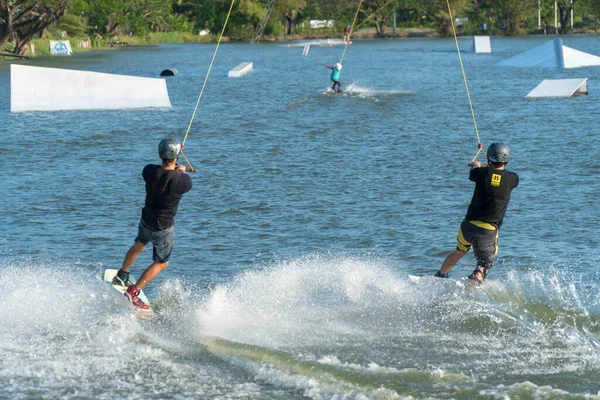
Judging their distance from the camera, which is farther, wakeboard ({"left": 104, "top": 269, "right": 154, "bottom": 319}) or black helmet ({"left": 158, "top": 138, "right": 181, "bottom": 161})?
wakeboard ({"left": 104, "top": 269, "right": 154, "bottom": 319})

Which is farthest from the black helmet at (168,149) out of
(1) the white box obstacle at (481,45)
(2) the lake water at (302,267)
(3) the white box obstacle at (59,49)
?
(3) the white box obstacle at (59,49)

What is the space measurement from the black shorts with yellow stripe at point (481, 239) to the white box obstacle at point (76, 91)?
21.7 m

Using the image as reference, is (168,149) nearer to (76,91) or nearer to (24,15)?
(76,91)

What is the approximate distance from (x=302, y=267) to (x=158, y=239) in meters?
2.38

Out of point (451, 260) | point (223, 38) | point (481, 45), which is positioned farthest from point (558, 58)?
point (223, 38)

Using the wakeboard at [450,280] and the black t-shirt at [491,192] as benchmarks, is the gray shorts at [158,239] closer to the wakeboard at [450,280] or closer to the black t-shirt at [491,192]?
the wakeboard at [450,280]

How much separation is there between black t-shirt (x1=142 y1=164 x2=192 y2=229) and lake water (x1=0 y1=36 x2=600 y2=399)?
39.0 inches

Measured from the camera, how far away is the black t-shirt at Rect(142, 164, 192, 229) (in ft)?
29.5

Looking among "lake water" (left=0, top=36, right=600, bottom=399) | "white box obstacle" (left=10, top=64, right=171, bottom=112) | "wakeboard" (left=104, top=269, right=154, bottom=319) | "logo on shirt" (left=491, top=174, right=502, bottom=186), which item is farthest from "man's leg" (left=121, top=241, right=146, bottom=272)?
"white box obstacle" (left=10, top=64, right=171, bottom=112)

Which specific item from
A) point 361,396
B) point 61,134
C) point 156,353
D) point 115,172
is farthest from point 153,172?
point 61,134

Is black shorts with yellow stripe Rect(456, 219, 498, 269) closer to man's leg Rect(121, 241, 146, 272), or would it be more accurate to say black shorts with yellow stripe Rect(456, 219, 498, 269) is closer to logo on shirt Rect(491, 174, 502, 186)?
logo on shirt Rect(491, 174, 502, 186)

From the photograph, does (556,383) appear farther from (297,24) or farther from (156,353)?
(297,24)

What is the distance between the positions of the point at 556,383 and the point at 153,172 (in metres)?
4.26

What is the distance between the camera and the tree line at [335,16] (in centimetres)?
10294
